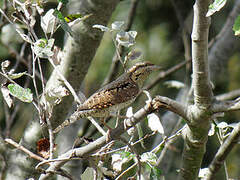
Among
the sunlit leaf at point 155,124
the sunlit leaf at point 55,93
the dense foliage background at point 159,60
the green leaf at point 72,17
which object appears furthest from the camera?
the dense foliage background at point 159,60

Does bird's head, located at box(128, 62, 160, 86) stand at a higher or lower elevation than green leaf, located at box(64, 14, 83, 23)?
lower

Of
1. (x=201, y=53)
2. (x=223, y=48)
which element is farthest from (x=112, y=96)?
(x=223, y=48)

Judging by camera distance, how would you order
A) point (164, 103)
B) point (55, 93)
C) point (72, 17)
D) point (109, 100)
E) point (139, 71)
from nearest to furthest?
1. point (164, 103)
2. point (55, 93)
3. point (72, 17)
4. point (109, 100)
5. point (139, 71)

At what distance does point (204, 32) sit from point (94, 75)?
263 cm

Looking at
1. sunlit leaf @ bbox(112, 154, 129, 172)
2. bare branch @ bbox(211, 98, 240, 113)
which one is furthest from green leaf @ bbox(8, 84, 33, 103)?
bare branch @ bbox(211, 98, 240, 113)

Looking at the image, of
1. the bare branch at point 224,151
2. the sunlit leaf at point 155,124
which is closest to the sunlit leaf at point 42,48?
the sunlit leaf at point 155,124

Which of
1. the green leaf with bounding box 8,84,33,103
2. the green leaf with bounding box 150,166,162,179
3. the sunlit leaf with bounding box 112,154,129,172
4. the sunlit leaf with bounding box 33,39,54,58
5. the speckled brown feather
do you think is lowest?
the green leaf with bounding box 150,166,162,179

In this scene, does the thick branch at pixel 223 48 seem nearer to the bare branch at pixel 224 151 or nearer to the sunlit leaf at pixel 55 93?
the bare branch at pixel 224 151

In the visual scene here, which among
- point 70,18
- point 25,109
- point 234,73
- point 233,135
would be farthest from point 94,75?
point 233,135

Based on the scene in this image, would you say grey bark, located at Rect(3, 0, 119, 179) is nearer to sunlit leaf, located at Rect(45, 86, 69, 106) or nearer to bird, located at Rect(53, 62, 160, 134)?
bird, located at Rect(53, 62, 160, 134)

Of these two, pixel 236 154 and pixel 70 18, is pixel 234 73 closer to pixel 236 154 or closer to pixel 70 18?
pixel 236 154

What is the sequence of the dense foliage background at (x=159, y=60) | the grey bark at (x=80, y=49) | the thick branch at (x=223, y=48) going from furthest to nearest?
1. the dense foliage background at (x=159, y=60)
2. the thick branch at (x=223, y=48)
3. the grey bark at (x=80, y=49)

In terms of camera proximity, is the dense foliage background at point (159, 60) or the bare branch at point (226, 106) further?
the dense foliage background at point (159, 60)

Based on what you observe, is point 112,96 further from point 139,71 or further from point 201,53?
point 201,53
